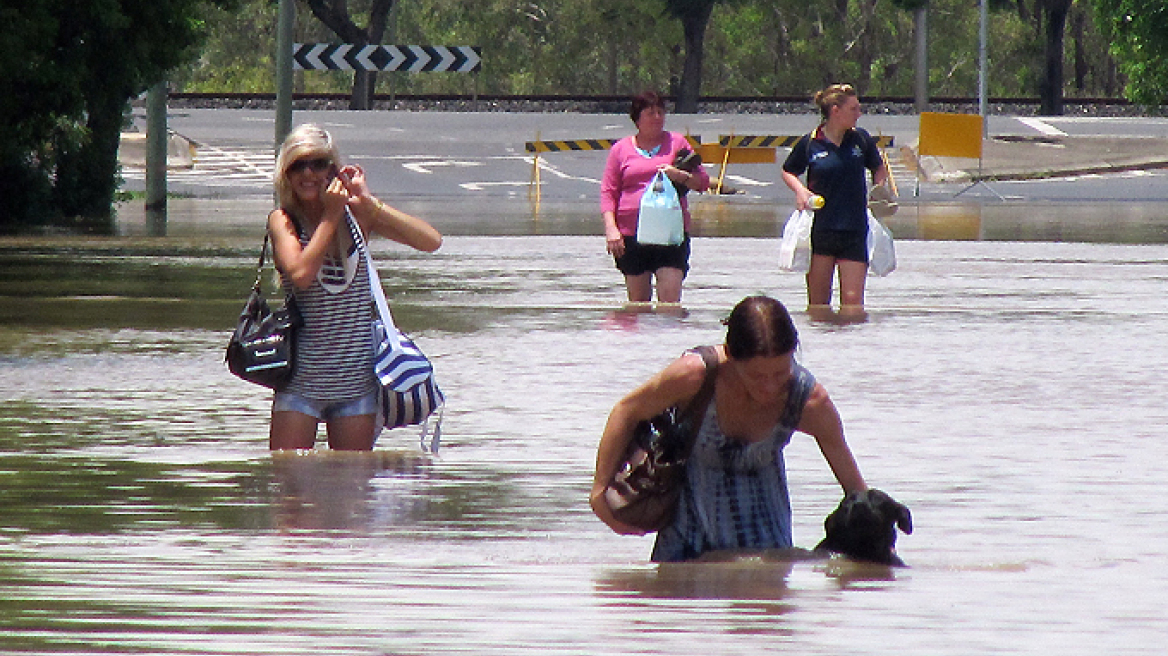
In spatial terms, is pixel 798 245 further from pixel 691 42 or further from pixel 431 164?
pixel 691 42

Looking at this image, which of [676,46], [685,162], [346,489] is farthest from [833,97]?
[676,46]

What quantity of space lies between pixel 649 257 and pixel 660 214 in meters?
0.60

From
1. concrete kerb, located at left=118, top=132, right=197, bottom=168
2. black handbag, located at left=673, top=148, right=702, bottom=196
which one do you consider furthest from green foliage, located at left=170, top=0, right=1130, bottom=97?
black handbag, located at left=673, top=148, right=702, bottom=196

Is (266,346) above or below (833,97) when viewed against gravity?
below

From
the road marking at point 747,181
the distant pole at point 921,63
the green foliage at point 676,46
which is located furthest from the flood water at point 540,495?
the green foliage at point 676,46

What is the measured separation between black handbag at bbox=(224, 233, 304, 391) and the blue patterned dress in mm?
1658

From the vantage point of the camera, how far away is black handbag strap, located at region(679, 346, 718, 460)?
578 cm

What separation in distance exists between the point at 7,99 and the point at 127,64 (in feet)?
5.98

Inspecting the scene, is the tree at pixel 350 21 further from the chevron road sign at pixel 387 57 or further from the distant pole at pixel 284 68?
the distant pole at pixel 284 68

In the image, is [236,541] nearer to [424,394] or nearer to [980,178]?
[424,394]

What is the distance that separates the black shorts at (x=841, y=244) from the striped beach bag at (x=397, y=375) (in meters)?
6.91

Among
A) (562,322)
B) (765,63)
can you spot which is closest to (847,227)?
(562,322)

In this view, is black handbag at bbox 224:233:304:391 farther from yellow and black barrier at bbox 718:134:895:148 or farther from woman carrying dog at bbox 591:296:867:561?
yellow and black barrier at bbox 718:134:895:148

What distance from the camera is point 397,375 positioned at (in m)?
7.37
